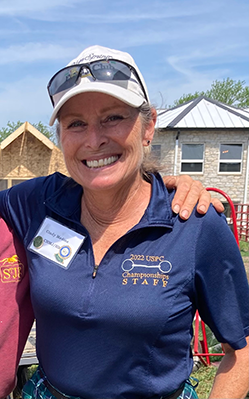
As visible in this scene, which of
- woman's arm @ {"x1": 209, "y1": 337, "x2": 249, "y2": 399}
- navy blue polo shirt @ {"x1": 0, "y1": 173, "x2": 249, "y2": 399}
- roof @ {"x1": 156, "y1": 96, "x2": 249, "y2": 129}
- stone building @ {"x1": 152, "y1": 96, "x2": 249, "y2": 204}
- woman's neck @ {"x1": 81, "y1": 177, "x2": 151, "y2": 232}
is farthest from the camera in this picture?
stone building @ {"x1": 152, "y1": 96, "x2": 249, "y2": 204}

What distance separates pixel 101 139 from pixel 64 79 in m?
0.34

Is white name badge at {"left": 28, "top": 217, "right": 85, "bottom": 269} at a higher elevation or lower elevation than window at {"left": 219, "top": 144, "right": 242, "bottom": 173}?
lower

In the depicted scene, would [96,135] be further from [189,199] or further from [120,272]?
[120,272]

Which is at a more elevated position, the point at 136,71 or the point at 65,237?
the point at 136,71

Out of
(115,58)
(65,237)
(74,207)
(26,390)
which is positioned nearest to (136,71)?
(115,58)

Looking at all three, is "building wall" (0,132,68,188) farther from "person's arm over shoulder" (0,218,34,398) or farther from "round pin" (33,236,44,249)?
"round pin" (33,236,44,249)

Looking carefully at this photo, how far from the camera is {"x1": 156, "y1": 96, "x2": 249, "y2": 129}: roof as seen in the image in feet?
61.7

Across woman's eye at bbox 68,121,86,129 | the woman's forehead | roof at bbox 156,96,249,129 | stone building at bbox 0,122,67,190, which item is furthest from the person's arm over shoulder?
roof at bbox 156,96,249,129

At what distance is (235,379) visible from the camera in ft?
5.07

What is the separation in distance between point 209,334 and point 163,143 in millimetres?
14823

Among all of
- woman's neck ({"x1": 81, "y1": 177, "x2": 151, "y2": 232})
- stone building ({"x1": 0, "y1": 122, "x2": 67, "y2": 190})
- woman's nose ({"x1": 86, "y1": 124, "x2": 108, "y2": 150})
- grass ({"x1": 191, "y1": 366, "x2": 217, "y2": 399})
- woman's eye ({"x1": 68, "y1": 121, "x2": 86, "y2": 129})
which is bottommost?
grass ({"x1": 191, "y1": 366, "x2": 217, "y2": 399})

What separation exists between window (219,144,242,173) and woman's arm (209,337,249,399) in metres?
18.7

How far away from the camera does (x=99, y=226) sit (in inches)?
69.1

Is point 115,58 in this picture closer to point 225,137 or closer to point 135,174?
point 135,174
